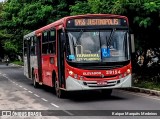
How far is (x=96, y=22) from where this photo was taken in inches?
654

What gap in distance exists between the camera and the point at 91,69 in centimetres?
1608

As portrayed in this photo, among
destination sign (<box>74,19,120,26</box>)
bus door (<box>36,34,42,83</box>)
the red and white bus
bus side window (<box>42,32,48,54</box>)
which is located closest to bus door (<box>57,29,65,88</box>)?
the red and white bus

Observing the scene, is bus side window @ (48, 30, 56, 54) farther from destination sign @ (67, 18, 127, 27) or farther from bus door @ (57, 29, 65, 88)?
destination sign @ (67, 18, 127, 27)

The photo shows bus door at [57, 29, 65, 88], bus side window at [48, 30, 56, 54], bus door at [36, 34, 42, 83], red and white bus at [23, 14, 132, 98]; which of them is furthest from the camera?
bus door at [36, 34, 42, 83]

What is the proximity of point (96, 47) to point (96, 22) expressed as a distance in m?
0.99

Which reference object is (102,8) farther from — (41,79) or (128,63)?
(128,63)

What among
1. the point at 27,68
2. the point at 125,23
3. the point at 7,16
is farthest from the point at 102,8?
the point at 7,16

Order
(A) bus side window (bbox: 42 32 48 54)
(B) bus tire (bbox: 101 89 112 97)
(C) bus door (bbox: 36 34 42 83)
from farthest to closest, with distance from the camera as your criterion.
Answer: (C) bus door (bbox: 36 34 42 83), (A) bus side window (bbox: 42 32 48 54), (B) bus tire (bbox: 101 89 112 97)

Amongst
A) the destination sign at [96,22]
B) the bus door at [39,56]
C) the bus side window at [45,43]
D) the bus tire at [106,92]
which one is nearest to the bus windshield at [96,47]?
the destination sign at [96,22]

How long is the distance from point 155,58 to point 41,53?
691 centimetres

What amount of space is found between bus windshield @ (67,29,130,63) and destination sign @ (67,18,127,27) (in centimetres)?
28

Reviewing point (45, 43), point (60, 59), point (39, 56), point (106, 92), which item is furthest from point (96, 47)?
point (39, 56)

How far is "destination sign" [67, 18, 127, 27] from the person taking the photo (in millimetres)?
16469

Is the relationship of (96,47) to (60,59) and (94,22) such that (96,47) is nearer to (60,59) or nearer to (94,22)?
(94,22)
